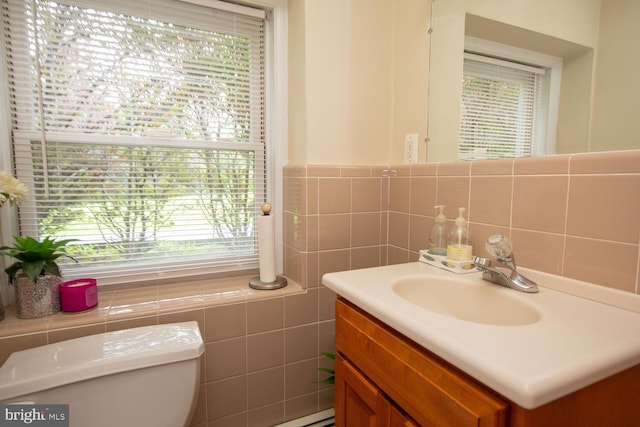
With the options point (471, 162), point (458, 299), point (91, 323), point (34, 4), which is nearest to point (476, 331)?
point (458, 299)

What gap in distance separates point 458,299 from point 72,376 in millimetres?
1061

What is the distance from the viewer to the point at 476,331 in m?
0.58

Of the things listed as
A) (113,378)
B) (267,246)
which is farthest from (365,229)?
(113,378)

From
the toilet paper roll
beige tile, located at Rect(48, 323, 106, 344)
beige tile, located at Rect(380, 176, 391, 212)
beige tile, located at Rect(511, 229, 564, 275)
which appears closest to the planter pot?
beige tile, located at Rect(48, 323, 106, 344)

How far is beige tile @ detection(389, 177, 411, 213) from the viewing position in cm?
137

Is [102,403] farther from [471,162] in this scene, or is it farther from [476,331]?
[471,162]

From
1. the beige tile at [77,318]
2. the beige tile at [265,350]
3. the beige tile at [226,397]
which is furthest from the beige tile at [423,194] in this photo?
the beige tile at [77,318]

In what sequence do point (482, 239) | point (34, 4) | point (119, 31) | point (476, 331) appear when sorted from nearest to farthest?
point (476, 331) → point (482, 239) → point (34, 4) → point (119, 31)

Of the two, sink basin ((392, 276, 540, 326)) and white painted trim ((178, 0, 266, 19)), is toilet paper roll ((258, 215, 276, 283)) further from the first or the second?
white painted trim ((178, 0, 266, 19))

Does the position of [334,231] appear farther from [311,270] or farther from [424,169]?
[424,169]

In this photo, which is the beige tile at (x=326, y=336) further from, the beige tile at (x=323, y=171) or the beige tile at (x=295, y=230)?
the beige tile at (x=323, y=171)

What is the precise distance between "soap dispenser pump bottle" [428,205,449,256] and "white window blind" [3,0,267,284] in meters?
0.82

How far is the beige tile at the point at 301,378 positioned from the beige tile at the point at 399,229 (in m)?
0.65

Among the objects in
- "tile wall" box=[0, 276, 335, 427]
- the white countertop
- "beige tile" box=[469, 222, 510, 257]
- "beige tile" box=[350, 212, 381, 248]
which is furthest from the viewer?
"beige tile" box=[350, 212, 381, 248]
